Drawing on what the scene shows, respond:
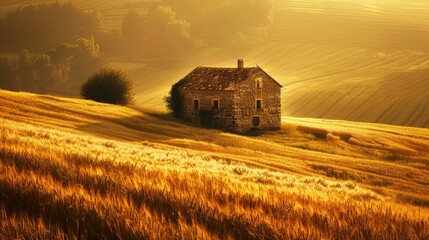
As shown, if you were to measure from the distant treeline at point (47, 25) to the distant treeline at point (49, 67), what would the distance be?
16.8m

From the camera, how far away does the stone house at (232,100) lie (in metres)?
61.0

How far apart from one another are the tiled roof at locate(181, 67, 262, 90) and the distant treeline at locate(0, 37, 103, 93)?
62.1m

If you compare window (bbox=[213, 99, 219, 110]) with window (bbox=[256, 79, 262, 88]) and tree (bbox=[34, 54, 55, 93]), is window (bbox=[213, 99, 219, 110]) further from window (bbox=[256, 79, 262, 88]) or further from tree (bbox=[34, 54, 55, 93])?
tree (bbox=[34, 54, 55, 93])

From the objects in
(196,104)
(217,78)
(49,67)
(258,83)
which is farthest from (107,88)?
(49,67)

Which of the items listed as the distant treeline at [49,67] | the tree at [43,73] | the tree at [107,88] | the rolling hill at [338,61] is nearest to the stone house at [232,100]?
Result: the tree at [107,88]

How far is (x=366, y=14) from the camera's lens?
5689 inches

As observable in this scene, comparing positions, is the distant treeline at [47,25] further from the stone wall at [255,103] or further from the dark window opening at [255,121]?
the dark window opening at [255,121]

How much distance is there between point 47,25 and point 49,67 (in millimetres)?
35172

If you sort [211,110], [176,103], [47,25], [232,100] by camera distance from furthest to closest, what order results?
1. [47,25]
2. [176,103]
3. [211,110]
4. [232,100]

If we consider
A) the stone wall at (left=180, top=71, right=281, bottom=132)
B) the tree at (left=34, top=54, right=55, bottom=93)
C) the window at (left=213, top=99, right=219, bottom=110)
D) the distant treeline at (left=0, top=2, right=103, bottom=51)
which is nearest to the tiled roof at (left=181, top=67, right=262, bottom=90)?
the stone wall at (left=180, top=71, right=281, bottom=132)

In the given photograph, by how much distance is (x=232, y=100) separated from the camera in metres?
60.8

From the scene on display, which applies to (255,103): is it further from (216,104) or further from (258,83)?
(216,104)

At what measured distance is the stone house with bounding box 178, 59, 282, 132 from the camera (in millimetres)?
60969

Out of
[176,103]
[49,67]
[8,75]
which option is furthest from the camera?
[49,67]
